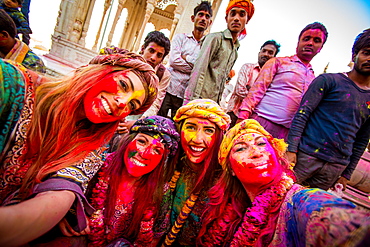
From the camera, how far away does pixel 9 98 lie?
1183 millimetres

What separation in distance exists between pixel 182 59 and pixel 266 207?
2.82 metres

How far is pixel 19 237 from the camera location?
83 centimetres

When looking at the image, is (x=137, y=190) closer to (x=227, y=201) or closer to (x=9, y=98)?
(x=227, y=201)

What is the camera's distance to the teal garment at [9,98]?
1147 mm

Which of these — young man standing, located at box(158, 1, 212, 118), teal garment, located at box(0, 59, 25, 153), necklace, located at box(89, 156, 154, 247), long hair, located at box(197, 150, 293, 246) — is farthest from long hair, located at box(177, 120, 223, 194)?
young man standing, located at box(158, 1, 212, 118)

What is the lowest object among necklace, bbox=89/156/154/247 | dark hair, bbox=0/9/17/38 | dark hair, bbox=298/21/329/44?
necklace, bbox=89/156/154/247

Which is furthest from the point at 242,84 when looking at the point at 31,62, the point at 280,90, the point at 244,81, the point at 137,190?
the point at 31,62

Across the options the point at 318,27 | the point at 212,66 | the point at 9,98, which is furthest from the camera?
the point at 212,66

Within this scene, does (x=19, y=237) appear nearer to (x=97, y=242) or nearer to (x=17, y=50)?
(x=97, y=242)

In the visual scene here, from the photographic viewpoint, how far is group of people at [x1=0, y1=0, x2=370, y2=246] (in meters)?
1.08

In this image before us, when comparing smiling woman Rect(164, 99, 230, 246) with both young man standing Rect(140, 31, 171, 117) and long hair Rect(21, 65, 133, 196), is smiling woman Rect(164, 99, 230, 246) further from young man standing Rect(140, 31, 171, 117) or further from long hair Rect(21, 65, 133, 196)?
young man standing Rect(140, 31, 171, 117)

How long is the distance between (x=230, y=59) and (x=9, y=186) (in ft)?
9.94

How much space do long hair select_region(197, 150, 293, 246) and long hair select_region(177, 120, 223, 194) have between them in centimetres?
14

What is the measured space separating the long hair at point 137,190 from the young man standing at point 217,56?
4.48 feet
